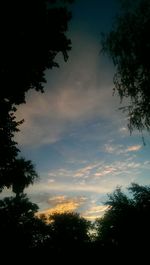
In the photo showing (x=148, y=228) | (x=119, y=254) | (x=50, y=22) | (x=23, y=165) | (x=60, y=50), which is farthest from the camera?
(x=119, y=254)

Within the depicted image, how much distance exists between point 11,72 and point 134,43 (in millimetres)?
6008

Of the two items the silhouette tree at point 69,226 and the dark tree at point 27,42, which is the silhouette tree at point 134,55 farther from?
the silhouette tree at point 69,226

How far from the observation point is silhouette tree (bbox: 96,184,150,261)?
15.3 meters

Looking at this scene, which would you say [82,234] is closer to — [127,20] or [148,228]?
[148,228]

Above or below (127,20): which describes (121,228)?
below

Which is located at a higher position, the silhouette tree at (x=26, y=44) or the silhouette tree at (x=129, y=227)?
the silhouette tree at (x=26, y=44)

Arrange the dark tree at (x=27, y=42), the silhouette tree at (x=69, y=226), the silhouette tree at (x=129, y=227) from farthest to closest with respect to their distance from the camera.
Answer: the silhouette tree at (x=69, y=226)
the silhouette tree at (x=129, y=227)
the dark tree at (x=27, y=42)

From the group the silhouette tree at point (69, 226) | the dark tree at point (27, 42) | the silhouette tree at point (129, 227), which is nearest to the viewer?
the dark tree at point (27, 42)

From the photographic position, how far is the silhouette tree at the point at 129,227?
15312mm

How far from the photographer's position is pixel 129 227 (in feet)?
53.7

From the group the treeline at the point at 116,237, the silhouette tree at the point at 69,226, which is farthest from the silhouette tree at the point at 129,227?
the silhouette tree at the point at 69,226

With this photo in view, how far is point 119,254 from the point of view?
16.3m

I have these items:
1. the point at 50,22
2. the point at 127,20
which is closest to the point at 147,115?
the point at 127,20

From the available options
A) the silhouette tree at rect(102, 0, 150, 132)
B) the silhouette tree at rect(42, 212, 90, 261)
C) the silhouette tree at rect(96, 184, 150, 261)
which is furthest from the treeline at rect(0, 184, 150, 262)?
the silhouette tree at rect(42, 212, 90, 261)
